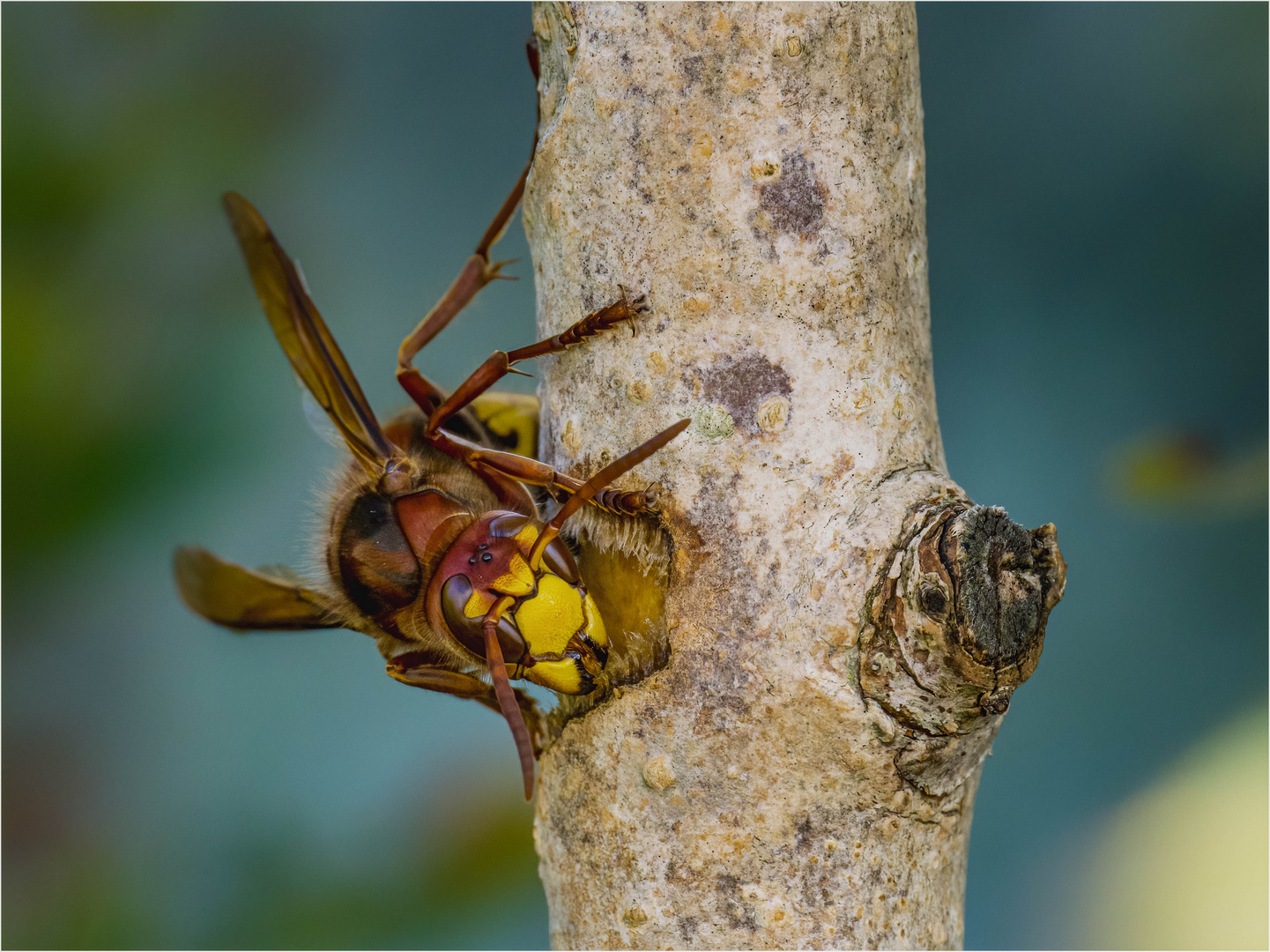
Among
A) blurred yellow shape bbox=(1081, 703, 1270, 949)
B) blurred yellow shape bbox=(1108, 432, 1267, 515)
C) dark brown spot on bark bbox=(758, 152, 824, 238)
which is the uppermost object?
blurred yellow shape bbox=(1108, 432, 1267, 515)

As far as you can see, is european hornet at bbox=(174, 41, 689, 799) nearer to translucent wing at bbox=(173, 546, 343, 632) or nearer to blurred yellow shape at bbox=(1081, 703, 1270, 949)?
translucent wing at bbox=(173, 546, 343, 632)

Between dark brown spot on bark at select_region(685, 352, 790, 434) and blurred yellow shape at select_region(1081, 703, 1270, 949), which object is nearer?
dark brown spot on bark at select_region(685, 352, 790, 434)

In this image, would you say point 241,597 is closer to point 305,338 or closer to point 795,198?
point 305,338

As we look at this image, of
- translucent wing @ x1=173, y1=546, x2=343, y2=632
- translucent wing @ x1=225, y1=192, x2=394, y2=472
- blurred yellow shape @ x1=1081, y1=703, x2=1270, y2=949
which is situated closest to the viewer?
translucent wing @ x1=225, y1=192, x2=394, y2=472

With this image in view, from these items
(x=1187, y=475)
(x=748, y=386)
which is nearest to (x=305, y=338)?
(x=748, y=386)

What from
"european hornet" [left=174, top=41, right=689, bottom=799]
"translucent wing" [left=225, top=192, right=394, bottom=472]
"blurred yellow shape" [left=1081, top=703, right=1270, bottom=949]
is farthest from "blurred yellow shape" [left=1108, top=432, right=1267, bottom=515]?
"translucent wing" [left=225, top=192, right=394, bottom=472]

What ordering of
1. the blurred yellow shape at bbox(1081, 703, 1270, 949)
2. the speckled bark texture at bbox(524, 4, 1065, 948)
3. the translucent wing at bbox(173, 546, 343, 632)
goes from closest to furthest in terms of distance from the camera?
the speckled bark texture at bbox(524, 4, 1065, 948), the translucent wing at bbox(173, 546, 343, 632), the blurred yellow shape at bbox(1081, 703, 1270, 949)
